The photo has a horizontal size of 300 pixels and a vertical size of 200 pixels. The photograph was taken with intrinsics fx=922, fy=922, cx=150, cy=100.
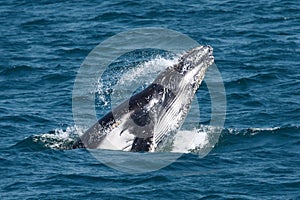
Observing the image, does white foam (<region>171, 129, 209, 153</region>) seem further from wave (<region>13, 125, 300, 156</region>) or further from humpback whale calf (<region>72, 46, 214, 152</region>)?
humpback whale calf (<region>72, 46, 214, 152</region>)

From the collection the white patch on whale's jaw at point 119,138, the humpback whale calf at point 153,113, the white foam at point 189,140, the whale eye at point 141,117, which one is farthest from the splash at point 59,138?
the whale eye at point 141,117

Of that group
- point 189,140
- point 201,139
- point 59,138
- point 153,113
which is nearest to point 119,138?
point 153,113

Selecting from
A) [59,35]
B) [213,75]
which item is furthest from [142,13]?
[213,75]

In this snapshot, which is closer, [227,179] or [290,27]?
[227,179]

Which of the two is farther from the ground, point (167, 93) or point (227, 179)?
point (167, 93)

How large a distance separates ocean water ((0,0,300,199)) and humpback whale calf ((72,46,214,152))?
0.55 metres

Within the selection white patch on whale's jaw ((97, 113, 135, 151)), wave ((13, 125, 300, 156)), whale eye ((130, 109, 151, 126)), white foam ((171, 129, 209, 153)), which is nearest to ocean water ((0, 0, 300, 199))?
wave ((13, 125, 300, 156))

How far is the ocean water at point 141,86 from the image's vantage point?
30000 mm

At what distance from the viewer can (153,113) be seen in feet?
101

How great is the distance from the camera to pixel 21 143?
114 feet

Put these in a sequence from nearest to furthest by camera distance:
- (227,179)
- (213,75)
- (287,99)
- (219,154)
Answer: (227,179) → (219,154) → (287,99) → (213,75)

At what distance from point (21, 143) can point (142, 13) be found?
24065 millimetres

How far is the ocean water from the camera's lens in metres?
30.0

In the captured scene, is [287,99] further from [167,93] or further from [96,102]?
[167,93]
